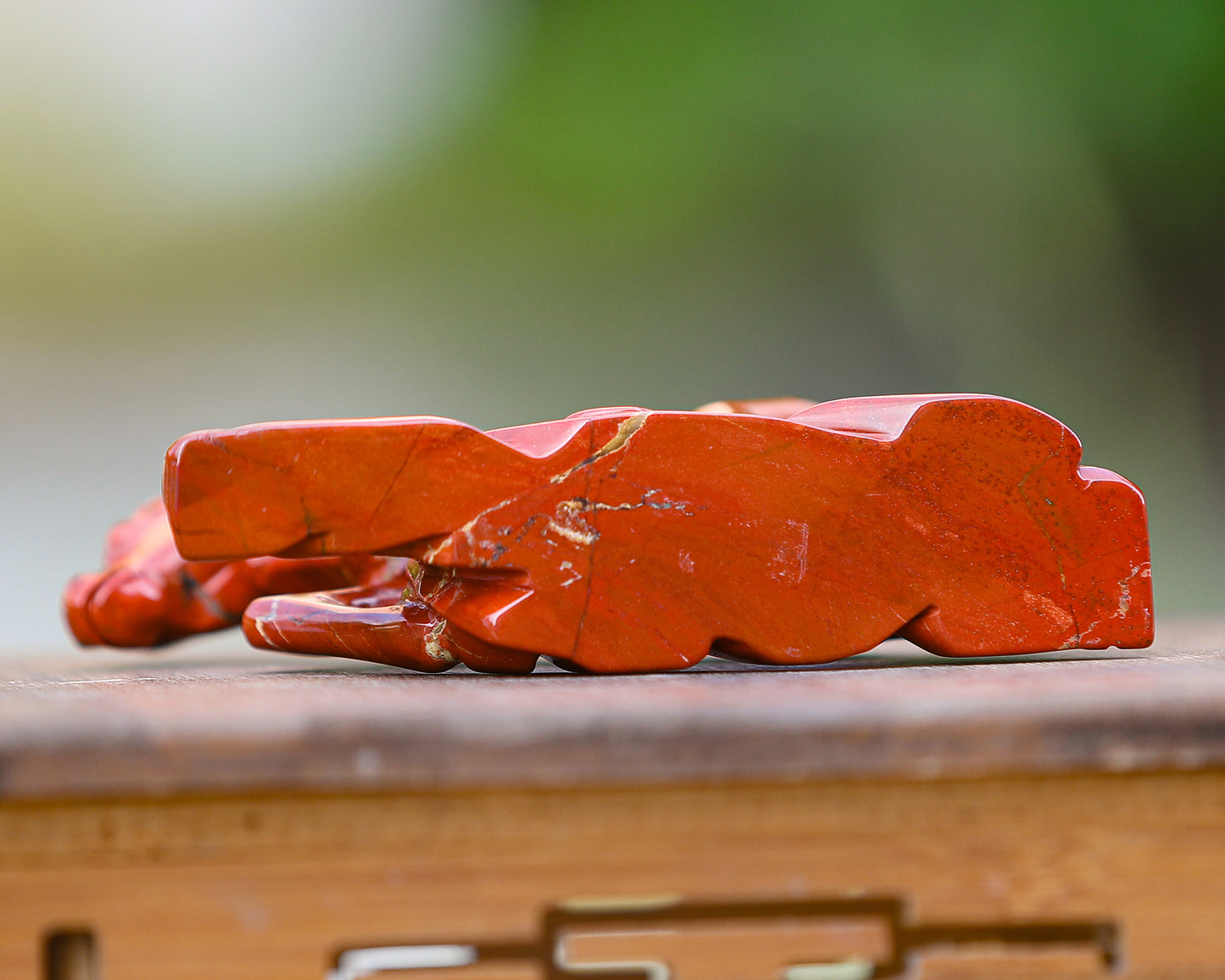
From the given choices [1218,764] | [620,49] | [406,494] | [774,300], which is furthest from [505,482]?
[620,49]

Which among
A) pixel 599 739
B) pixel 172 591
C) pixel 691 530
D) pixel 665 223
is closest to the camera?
pixel 599 739

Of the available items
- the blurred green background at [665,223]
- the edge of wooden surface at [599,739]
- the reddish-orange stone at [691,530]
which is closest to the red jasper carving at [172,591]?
the reddish-orange stone at [691,530]

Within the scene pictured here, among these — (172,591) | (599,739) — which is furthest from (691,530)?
(172,591)

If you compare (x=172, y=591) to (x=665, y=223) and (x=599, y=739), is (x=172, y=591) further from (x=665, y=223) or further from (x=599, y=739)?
(x=665, y=223)

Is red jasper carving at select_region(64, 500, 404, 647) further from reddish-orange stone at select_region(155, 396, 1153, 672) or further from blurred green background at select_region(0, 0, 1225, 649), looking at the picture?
blurred green background at select_region(0, 0, 1225, 649)

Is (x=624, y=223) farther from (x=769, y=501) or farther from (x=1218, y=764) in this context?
(x=1218, y=764)

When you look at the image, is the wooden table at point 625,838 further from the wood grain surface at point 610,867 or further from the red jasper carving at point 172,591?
the red jasper carving at point 172,591

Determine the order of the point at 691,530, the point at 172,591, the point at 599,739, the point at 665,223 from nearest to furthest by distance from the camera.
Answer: the point at 599,739, the point at 691,530, the point at 172,591, the point at 665,223

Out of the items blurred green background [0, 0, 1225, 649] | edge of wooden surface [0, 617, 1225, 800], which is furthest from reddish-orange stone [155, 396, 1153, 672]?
blurred green background [0, 0, 1225, 649]
